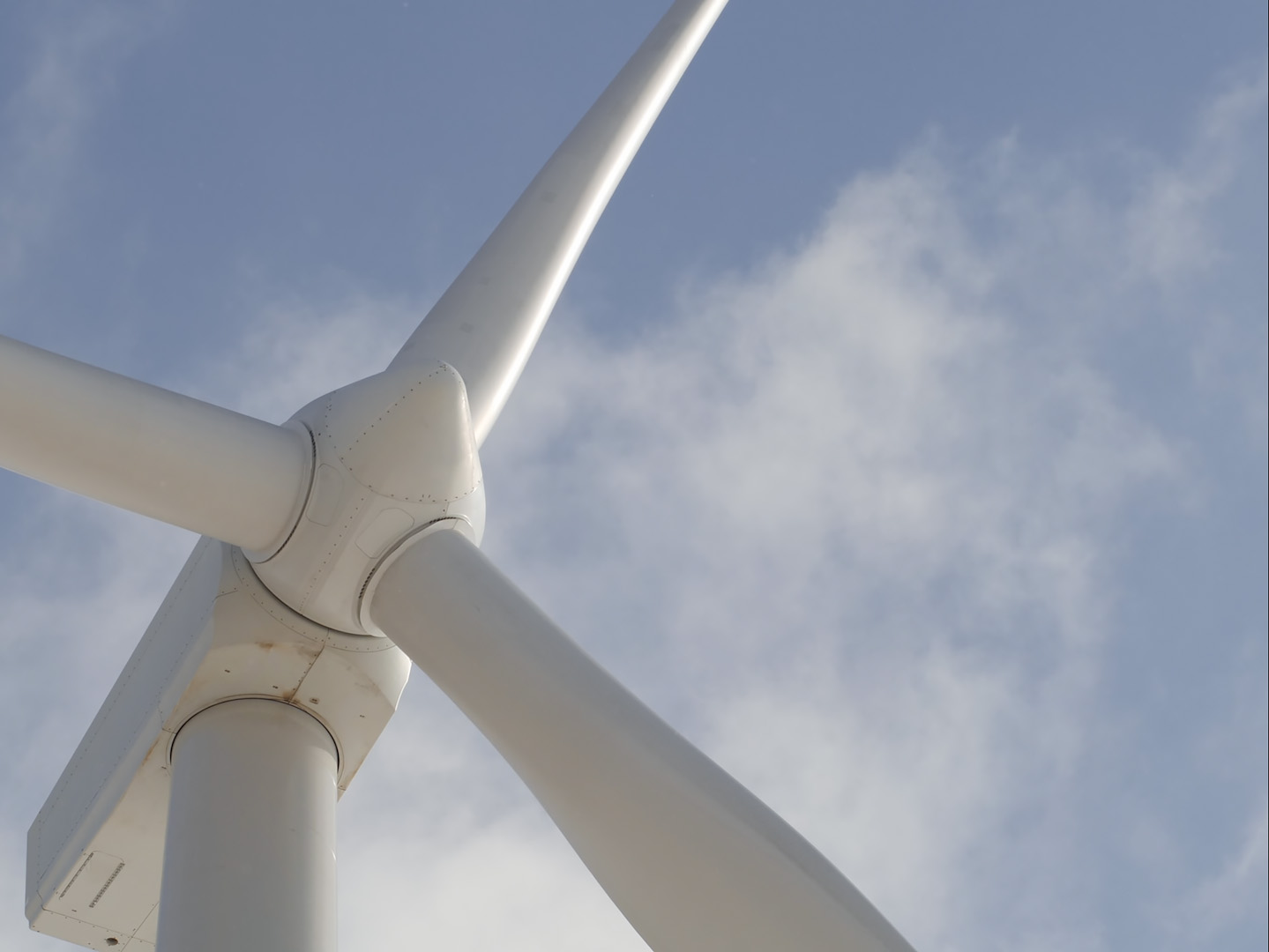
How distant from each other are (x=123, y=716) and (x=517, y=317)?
3798 mm

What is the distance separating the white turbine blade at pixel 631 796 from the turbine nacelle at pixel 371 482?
62 cm

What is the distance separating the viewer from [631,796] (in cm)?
562

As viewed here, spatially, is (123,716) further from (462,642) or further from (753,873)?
(753,873)

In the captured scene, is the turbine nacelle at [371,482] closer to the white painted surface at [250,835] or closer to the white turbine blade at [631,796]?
the white turbine blade at [631,796]

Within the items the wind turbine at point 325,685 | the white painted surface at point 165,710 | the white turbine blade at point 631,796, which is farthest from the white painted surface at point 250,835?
the white turbine blade at point 631,796

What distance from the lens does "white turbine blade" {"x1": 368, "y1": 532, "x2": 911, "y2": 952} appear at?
5.11 metres

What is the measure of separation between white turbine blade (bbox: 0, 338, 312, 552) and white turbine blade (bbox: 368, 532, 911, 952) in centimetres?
113

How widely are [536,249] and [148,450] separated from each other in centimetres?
400

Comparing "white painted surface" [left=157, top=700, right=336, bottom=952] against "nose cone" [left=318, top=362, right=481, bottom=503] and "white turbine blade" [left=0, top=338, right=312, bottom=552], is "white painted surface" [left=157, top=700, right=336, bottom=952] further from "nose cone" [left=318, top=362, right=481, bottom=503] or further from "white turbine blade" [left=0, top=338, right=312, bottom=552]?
"nose cone" [left=318, top=362, right=481, bottom=503]

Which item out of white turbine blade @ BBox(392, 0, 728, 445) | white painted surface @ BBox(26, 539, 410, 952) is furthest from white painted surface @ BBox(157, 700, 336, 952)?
white turbine blade @ BBox(392, 0, 728, 445)

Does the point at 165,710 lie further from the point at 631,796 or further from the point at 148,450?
the point at 631,796

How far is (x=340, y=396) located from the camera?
7.56 meters

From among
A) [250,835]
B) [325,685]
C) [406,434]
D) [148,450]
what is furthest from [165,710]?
[406,434]

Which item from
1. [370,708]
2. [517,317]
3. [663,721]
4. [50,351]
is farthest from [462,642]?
[517,317]
